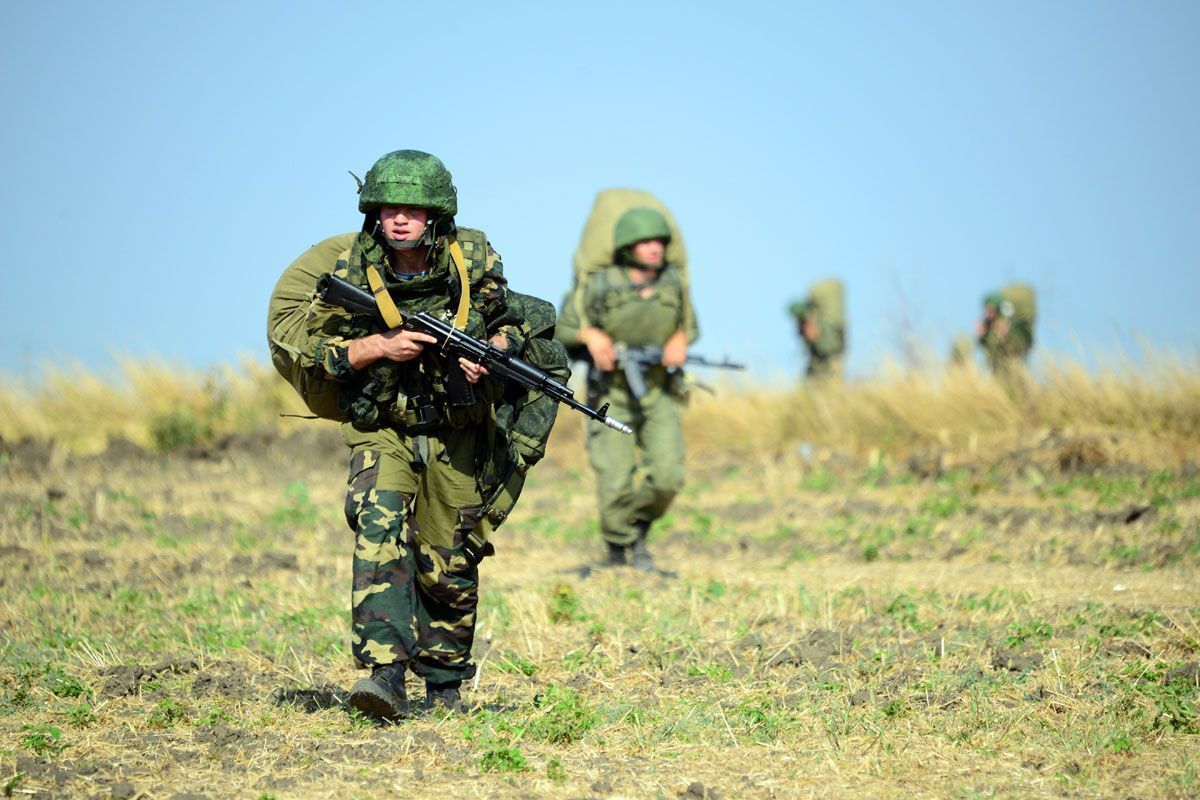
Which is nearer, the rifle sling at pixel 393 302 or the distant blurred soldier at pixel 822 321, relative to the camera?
the rifle sling at pixel 393 302

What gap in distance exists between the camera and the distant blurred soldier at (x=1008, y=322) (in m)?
17.9

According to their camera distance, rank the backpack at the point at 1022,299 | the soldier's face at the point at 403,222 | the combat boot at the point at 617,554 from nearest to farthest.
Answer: the soldier's face at the point at 403,222 < the combat boot at the point at 617,554 < the backpack at the point at 1022,299

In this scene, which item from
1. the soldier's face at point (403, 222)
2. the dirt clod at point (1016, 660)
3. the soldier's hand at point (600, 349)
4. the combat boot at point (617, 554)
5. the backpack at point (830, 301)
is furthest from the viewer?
the backpack at point (830, 301)

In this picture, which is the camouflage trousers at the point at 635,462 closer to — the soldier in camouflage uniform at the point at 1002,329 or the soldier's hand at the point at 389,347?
the soldier's hand at the point at 389,347

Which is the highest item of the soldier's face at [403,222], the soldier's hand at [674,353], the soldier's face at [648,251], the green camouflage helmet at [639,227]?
the green camouflage helmet at [639,227]

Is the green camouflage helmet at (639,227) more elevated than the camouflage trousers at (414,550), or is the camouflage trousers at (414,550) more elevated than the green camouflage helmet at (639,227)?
the green camouflage helmet at (639,227)

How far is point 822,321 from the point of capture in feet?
77.8

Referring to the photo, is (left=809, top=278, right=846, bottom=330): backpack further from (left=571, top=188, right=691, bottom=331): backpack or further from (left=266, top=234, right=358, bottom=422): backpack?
(left=266, top=234, right=358, bottom=422): backpack

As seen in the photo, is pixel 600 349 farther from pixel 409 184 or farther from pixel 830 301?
pixel 830 301

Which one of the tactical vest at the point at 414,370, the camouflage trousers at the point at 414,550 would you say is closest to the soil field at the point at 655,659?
the camouflage trousers at the point at 414,550

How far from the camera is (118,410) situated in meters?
18.1

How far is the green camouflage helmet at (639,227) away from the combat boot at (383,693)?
437 cm

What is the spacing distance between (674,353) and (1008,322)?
1115 cm

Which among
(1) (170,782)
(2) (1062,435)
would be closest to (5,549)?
(1) (170,782)
